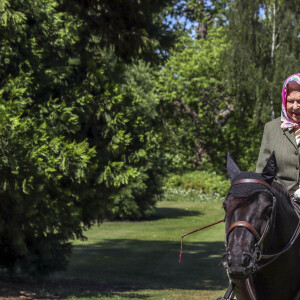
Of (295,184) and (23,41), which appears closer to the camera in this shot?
(295,184)

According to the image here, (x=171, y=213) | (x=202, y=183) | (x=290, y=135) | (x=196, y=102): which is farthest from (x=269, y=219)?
(x=196, y=102)

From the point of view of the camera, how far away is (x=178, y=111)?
44.8 meters

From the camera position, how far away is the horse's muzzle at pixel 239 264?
12.9 feet

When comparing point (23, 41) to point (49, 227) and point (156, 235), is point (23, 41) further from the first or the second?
point (156, 235)

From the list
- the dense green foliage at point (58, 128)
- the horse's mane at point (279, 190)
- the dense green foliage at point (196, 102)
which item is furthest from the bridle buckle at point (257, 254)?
the dense green foliage at point (196, 102)

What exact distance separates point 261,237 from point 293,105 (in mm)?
1535

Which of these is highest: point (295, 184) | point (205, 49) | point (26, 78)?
point (205, 49)

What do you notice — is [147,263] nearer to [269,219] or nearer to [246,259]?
[269,219]

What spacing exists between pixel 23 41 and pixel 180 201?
26123 millimetres

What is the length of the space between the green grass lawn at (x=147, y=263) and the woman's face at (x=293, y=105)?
6.60m

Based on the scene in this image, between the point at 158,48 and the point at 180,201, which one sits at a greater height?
the point at 158,48

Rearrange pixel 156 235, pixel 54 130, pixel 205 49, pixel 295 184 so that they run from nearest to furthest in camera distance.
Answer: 1. pixel 295 184
2. pixel 54 130
3. pixel 156 235
4. pixel 205 49

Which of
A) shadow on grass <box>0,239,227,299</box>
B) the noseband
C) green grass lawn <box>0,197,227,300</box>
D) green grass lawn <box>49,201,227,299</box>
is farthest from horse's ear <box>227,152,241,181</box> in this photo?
shadow on grass <box>0,239,227,299</box>

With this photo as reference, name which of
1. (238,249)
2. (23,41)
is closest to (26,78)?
(23,41)
